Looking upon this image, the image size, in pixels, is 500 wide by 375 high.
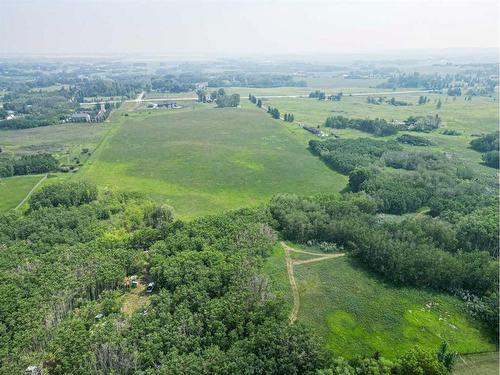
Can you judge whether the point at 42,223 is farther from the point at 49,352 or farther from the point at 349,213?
the point at 349,213

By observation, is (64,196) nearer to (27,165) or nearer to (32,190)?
(32,190)

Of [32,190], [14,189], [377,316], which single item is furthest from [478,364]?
[14,189]

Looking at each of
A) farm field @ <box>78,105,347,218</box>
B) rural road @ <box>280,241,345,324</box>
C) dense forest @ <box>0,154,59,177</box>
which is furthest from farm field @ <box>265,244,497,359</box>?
dense forest @ <box>0,154,59,177</box>

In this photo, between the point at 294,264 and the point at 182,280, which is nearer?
the point at 182,280

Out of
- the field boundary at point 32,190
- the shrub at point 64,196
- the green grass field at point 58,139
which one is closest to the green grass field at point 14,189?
the field boundary at point 32,190

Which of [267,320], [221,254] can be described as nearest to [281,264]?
[221,254]
